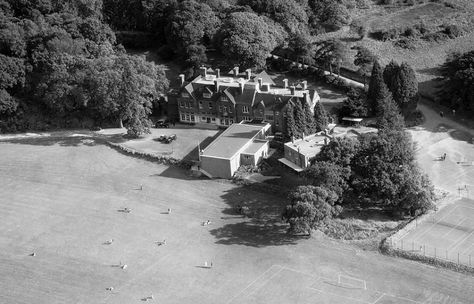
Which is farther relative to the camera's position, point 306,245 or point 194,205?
point 194,205

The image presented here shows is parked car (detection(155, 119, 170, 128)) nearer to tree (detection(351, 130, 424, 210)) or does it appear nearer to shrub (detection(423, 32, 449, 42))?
tree (detection(351, 130, 424, 210))

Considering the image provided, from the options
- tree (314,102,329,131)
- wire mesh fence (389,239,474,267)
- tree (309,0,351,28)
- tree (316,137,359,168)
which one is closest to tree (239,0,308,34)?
tree (309,0,351,28)

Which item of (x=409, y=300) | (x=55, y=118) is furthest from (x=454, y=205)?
(x=55, y=118)

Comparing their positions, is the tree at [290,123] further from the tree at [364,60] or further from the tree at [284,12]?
the tree at [284,12]

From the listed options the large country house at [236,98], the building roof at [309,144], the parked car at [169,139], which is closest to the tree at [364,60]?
the large country house at [236,98]

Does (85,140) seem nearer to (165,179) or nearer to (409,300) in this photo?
(165,179)

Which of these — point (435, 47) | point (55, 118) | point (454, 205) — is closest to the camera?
point (454, 205)

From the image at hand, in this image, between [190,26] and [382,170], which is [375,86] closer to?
[382,170]
